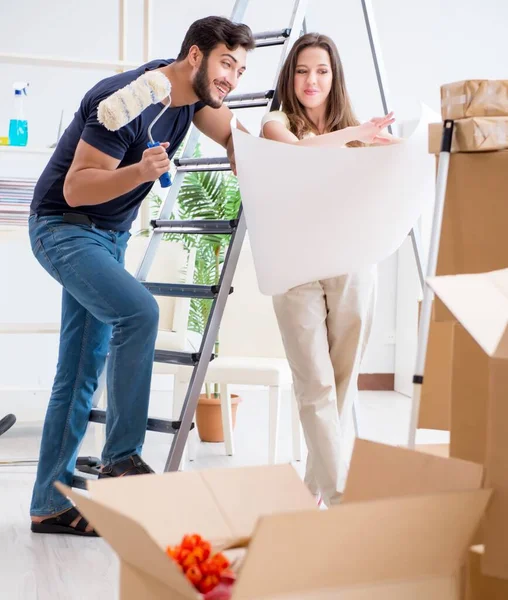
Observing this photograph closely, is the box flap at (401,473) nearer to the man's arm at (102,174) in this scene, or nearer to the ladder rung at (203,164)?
the man's arm at (102,174)

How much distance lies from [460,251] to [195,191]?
2.35 m

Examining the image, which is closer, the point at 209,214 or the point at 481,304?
the point at 481,304

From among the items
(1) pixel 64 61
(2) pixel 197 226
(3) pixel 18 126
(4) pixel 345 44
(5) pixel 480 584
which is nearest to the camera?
(5) pixel 480 584

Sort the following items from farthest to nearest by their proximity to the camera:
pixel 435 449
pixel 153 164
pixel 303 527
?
1. pixel 153 164
2. pixel 435 449
3. pixel 303 527

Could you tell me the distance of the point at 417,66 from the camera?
548 centimetres

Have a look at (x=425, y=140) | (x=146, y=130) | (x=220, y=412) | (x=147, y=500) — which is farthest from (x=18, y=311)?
(x=147, y=500)

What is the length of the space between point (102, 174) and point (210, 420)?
1992 millimetres

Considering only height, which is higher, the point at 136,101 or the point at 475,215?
the point at 136,101

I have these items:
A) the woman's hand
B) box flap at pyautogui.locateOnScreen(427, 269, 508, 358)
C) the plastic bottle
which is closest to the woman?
the woman's hand

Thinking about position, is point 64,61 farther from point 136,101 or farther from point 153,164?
point 153,164

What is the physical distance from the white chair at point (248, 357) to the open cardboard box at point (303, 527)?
2302 millimetres

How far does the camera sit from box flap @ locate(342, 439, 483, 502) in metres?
0.88

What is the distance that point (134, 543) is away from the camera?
2.48ft

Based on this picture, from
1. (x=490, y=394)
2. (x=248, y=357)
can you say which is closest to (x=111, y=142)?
(x=490, y=394)
